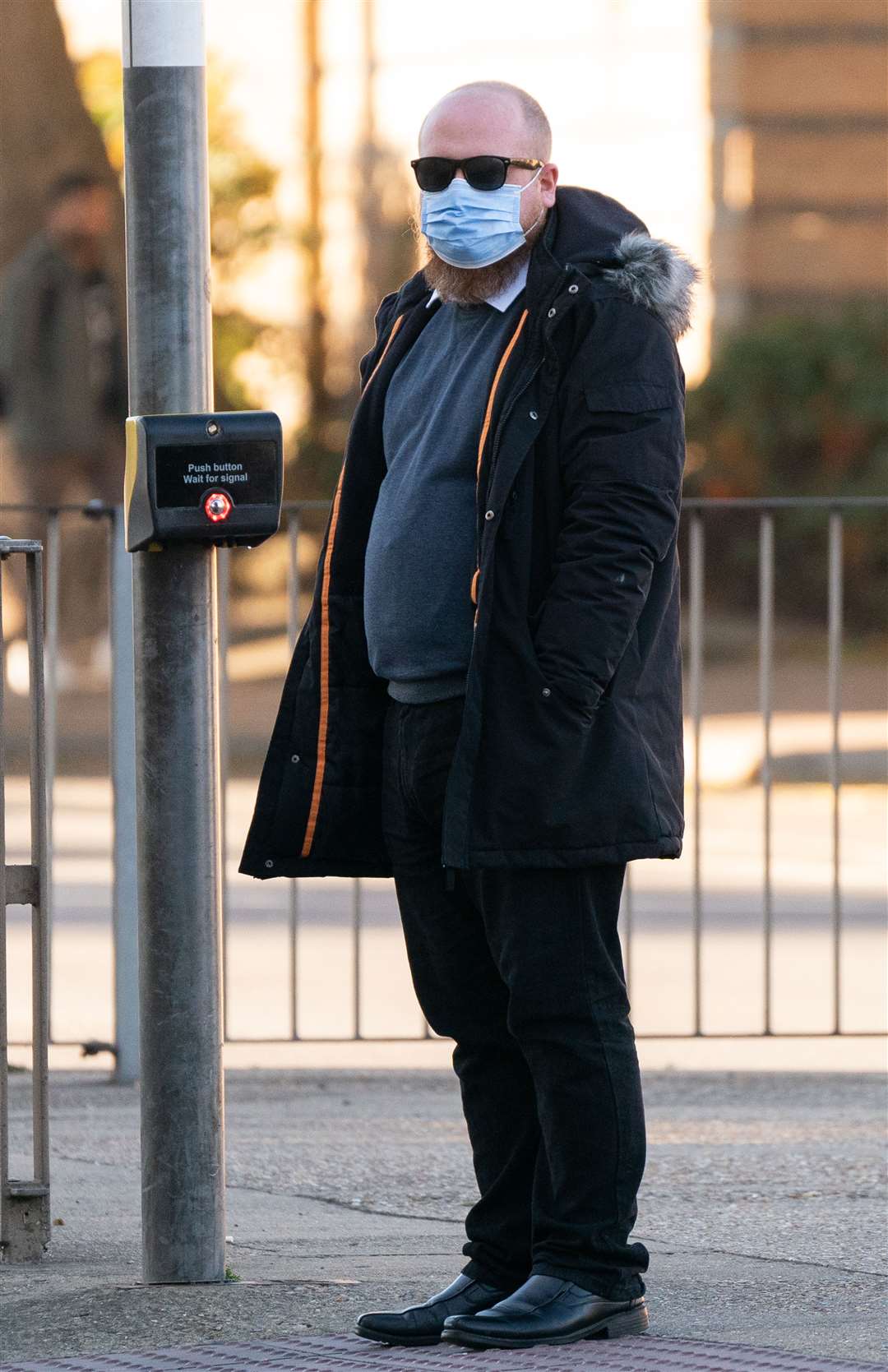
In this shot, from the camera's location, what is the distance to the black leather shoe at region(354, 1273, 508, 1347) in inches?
149

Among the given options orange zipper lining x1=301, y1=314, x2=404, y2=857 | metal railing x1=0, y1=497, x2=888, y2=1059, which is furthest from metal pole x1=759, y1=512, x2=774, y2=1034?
orange zipper lining x1=301, y1=314, x2=404, y2=857

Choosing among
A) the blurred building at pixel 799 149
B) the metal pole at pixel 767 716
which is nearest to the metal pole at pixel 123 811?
the metal pole at pixel 767 716

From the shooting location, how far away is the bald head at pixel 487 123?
12.6ft

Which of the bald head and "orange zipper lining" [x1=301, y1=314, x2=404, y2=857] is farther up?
the bald head

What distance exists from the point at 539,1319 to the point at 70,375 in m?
12.5

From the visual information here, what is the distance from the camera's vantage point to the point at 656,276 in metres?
3.76

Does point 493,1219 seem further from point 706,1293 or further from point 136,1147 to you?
point 136,1147

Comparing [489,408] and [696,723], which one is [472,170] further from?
[696,723]

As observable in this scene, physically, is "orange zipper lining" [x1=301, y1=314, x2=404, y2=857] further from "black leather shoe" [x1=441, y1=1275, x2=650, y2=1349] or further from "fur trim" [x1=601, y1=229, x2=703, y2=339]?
"black leather shoe" [x1=441, y1=1275, x2=650, y2=1349]

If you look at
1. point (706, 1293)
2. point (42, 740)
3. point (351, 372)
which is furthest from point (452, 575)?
point (351, 372)

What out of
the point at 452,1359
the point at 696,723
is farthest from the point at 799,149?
the point at 452,1359

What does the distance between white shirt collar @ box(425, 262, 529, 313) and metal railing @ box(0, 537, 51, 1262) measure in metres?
0.95

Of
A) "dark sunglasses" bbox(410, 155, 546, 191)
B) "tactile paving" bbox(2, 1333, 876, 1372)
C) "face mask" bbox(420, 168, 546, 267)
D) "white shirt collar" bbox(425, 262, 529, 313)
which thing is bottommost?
"tactile paving" bbox(2, 1333, 876, 1372)

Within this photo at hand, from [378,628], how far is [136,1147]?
2.08m
